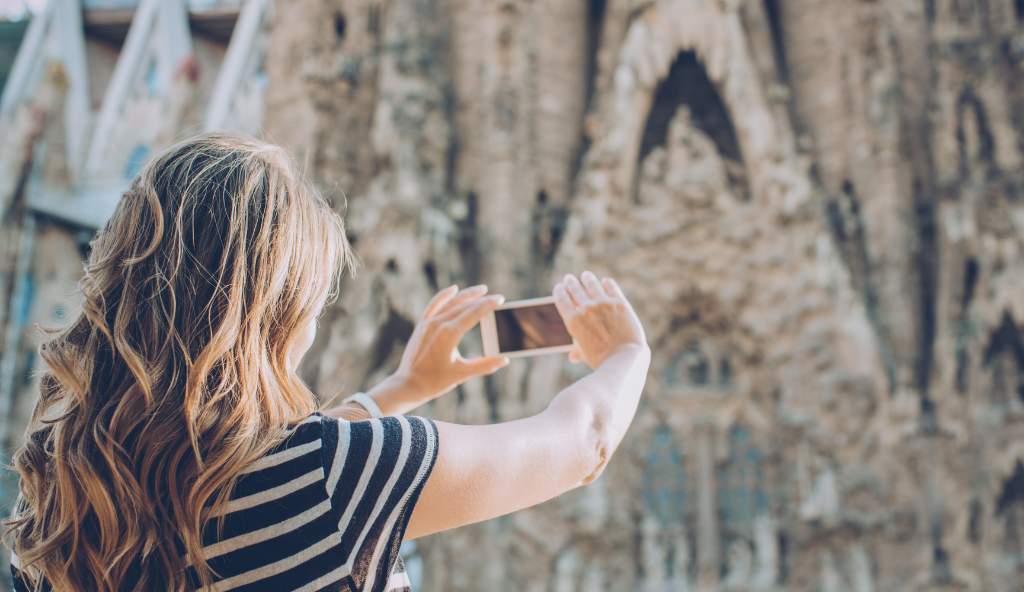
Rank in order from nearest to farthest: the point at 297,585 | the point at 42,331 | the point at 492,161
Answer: the point at 297,585
the point at 42,331
the point at 492,161

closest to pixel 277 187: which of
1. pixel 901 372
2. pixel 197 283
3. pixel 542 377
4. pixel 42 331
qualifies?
pixel 197 283

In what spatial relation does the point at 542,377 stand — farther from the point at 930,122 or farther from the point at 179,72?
the point at 179,72

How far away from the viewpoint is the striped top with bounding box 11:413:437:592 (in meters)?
0.89

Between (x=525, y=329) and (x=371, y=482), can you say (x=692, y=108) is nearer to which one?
(x=525, y=329)

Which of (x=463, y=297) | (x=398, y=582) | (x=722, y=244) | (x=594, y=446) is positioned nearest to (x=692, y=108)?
(x=722, y=244)

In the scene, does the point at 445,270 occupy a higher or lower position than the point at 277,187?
higher

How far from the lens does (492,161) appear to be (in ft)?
27.2

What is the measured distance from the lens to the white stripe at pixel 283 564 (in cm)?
89

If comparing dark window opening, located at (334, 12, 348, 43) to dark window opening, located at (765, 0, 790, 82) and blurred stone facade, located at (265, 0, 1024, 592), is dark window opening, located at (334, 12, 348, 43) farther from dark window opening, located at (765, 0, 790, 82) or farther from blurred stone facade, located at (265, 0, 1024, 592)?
dark window opening, located at (765, 0, 790, 82)

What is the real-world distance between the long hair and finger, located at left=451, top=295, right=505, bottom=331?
371mm

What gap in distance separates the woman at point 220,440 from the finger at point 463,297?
1.34 feet

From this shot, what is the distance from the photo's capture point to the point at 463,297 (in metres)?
1.38

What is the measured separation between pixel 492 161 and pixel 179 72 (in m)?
7.96

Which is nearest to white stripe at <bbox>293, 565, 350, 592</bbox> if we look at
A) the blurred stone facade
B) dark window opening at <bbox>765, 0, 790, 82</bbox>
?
the blurred stone facade
